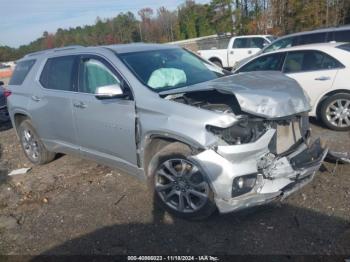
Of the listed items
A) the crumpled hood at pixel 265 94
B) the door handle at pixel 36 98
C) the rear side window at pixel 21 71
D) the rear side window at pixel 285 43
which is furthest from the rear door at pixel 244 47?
the crumpled hood at pixel 265 94

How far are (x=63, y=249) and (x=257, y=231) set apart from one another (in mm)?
1942

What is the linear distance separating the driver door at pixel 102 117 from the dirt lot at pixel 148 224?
1.88 feet

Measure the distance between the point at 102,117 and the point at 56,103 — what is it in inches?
41.3

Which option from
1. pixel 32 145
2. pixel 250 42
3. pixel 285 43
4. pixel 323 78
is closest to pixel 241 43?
pixel 250 42

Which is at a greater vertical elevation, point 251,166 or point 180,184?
point 251,166

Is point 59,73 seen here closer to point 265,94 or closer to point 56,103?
point 56,103

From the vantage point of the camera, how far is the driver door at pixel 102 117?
13.3ft

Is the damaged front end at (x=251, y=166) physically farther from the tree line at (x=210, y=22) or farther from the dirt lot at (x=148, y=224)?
the tree line at (x=210, y=22)

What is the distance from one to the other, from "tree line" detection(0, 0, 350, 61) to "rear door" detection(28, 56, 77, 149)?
25.9 metres

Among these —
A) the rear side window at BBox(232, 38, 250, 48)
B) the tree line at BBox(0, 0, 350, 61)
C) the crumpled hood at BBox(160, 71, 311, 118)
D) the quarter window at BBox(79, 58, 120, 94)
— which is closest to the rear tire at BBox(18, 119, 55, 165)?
the quarter window at BBox(79, 58, 120, 94)

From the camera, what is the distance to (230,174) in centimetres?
324

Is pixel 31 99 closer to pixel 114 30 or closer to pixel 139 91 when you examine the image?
pixel 139 91

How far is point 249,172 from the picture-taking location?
330 cm

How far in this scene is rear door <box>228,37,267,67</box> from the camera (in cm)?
1684
